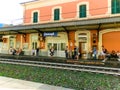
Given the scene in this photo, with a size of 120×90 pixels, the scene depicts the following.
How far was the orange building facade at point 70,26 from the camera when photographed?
18.8 metres

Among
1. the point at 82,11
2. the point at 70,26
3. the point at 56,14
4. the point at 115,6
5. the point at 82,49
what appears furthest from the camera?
the point at 56,14

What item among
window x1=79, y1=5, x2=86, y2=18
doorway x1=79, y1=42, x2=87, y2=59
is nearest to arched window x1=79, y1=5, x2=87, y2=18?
window x1=79, y1=5, x2=86, y2=18

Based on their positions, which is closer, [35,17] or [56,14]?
[56,14]

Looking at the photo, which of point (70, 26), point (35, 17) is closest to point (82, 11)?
point (70, 26)

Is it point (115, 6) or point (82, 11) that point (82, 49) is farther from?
point (115, 6)

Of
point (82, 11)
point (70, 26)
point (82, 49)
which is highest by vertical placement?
point (82, 11)

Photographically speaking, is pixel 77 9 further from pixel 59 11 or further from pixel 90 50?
pixel 90 50

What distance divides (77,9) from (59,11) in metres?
2.73

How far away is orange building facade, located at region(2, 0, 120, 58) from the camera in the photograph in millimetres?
18812

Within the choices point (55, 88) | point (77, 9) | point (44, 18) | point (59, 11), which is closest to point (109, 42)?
point (77, 9)

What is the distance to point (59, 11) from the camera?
23875mm

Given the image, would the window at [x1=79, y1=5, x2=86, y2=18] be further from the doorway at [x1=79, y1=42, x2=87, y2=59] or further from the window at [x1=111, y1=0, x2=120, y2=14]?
the window at [x1=111, y1=0, x2=120, y2=14]

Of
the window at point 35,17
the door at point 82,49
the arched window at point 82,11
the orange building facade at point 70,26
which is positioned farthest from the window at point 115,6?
the window at point 35,17

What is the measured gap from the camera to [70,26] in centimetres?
1986
